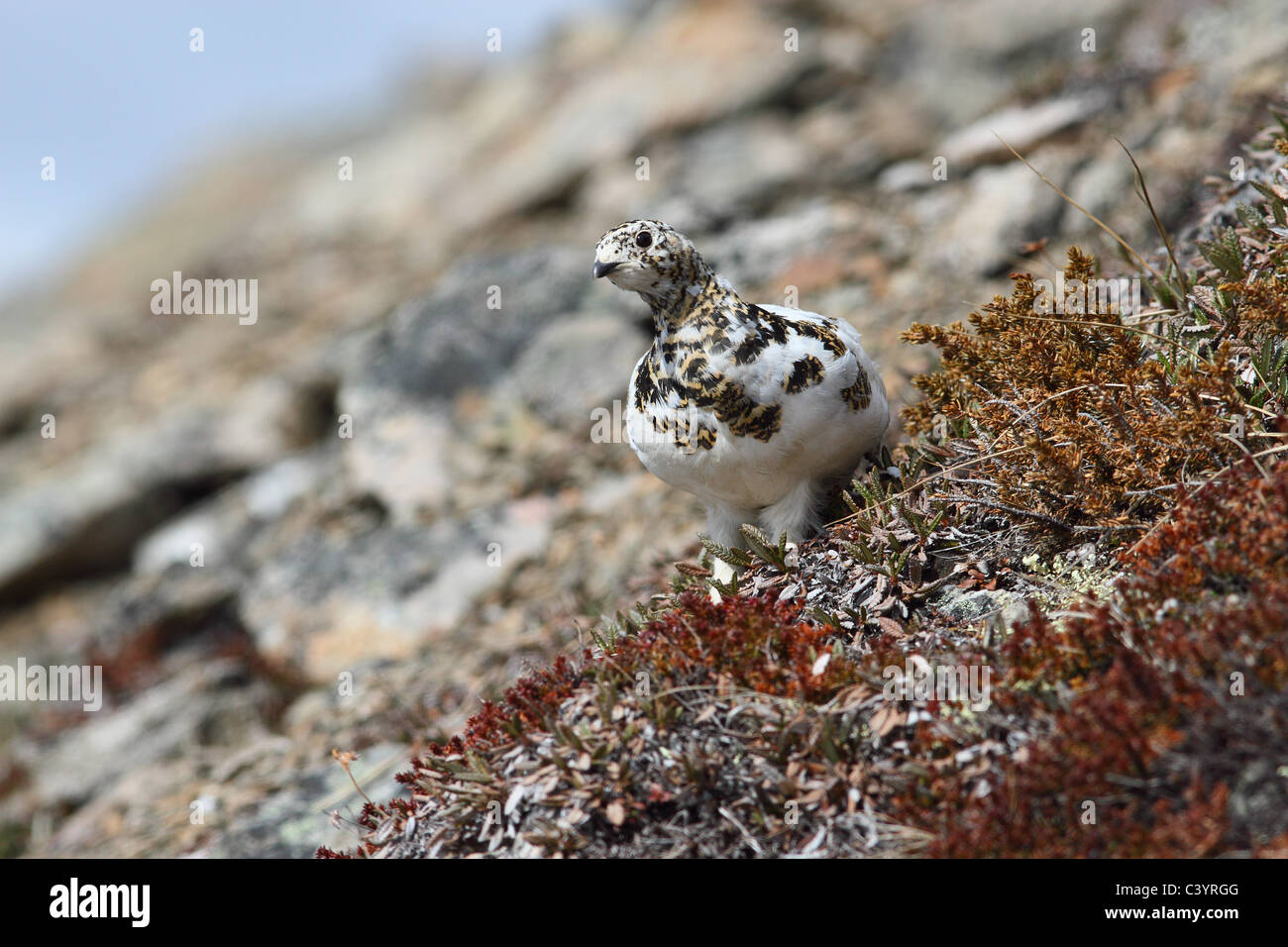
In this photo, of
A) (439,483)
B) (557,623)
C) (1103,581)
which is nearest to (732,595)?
(1103,581)

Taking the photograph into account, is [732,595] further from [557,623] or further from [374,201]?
[374,201]

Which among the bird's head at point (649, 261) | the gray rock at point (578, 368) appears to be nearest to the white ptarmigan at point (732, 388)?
the bird's head at point (649, 261)

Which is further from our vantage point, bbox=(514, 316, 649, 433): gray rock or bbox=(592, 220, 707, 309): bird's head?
bbox=(514, 316, 649, 433): gray rock

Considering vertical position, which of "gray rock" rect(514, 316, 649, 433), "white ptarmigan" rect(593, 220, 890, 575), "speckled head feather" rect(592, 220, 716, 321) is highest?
"gray rock" rect(514, 316, 649, 433)

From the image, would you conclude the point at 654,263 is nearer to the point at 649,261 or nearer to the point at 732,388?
the point at 649,261

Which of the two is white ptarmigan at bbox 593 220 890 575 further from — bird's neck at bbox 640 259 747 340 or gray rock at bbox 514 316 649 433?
gray rock at bbox 514 316 649 433

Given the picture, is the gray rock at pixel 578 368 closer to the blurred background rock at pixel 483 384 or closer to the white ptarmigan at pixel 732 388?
the blurred background rock at pixel 483 384

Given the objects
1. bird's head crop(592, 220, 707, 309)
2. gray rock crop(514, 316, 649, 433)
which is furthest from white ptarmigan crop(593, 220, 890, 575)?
gray rock crop(514, 316, 649, 433)

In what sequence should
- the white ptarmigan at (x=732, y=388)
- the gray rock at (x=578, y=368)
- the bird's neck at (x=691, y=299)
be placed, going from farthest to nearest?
→ 1. the gray rock at (x=578, y=368)
2. the bird's neck at (x=691, y=299)
3. the white ptarmigan at (x=732, y=388)
